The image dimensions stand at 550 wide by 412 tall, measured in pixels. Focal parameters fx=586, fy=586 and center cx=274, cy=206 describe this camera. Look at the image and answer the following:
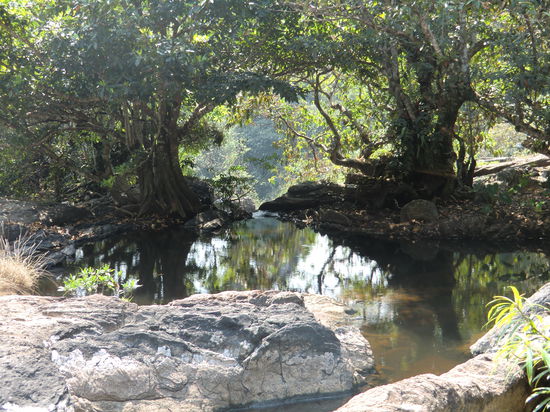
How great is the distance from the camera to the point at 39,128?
1305cm

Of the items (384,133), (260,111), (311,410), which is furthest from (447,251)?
(260,111)

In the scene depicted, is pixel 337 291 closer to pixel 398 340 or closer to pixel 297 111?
pixel 398 340

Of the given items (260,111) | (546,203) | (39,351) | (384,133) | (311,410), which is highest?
(260,111)

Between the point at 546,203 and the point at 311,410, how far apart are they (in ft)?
30.6

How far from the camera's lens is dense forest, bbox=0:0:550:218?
10305mm

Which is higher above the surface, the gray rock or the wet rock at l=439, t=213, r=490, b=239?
the gray rock

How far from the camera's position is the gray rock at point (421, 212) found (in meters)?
12.4

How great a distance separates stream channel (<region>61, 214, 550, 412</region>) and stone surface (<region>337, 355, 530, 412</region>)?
3.59 ft

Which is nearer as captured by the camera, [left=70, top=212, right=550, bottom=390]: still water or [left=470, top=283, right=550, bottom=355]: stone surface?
[left=470, top=283, right=550, bottom=355]: stone surface

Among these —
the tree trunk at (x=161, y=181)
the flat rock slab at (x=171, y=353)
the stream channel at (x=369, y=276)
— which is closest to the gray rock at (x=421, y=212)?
the stream channel at (x=369, y=276)

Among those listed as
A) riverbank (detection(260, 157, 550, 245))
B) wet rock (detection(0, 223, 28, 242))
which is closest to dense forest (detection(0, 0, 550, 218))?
riverbank (detection(260, 157, 550, 245))

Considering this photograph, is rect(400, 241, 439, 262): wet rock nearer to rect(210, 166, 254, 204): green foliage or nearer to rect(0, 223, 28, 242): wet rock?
rect(210, 166, 254, 204): green foliage

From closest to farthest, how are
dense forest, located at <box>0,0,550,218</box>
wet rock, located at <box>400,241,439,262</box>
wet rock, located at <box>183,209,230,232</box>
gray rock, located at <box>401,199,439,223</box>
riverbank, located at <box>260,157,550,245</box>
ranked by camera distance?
wet rock, located at <box>400,241,439,262</box>
dense forest, located at <box>0,0,550,218</box>
riverbank, located at <box>260,157,550,245</box>
gray rock, located at <box>401,199,439,223</box>
wet rock, located at <box>183,209,230,232</box>

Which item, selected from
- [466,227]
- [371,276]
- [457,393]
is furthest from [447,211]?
[457,393]
